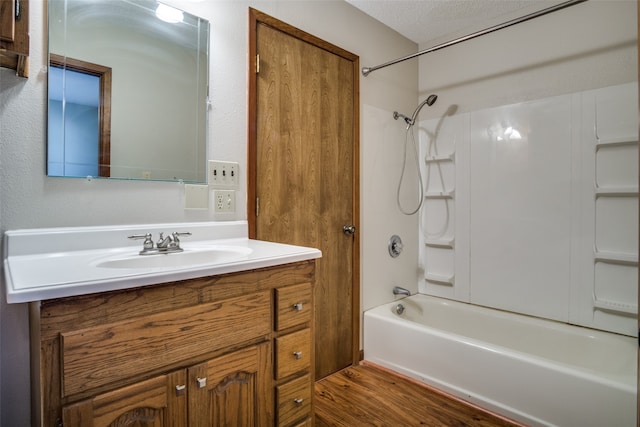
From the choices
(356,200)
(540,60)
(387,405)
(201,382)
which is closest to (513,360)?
(387,405)

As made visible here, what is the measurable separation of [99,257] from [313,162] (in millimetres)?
1185

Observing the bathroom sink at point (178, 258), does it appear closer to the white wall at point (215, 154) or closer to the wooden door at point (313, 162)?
the white wall at point (215, 154)

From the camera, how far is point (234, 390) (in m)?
1.01

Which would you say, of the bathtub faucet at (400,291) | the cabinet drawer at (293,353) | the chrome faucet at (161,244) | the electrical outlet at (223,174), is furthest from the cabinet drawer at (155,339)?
the bathtub faucet at (400,291)

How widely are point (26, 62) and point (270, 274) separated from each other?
3.30 feet

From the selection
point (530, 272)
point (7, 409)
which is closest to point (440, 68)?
point (530, 272)

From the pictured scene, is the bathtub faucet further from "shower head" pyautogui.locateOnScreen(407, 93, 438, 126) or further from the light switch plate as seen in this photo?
the light switch plate

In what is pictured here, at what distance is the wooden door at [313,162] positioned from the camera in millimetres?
1717

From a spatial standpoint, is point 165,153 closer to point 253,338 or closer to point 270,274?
point 270,274

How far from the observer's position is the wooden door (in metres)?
1.72

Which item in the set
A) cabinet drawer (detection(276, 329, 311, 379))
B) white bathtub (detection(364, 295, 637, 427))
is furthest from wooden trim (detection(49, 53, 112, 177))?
white bathtub (detection(364, 295, 637, 427))

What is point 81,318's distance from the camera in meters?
0.75

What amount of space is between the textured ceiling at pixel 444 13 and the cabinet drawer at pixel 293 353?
2.03m

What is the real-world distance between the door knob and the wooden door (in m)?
0.02
